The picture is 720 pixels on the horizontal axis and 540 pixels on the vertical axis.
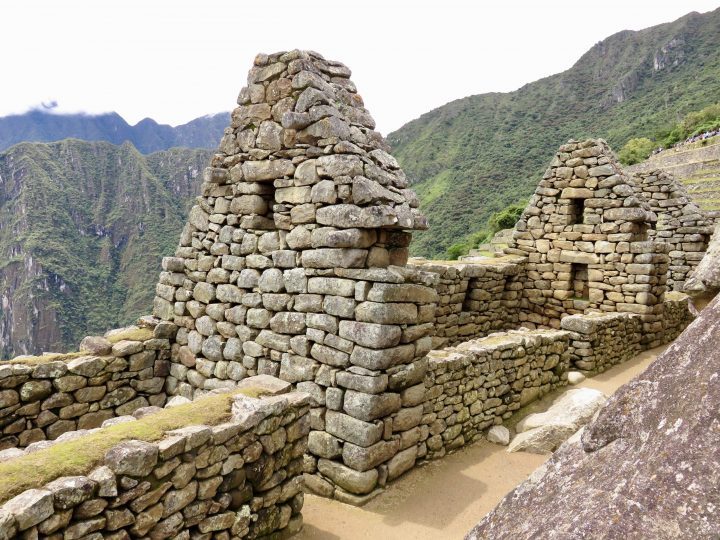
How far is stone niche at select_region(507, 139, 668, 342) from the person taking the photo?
10.6 metres

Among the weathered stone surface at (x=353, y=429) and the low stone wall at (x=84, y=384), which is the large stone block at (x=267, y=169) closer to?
the low stone wall at (x=84, y=384)

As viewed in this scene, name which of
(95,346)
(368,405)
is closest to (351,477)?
(368,405)

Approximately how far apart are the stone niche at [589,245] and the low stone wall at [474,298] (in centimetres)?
62

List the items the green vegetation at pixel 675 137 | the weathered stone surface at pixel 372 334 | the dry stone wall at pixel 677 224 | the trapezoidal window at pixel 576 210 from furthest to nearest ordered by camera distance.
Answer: the green vegetation at pixel 675 137, the dry stone wall at pixel 677 224, the trapezoidal window at pixel 576 210, the weathered stone surface at pixel 372 334

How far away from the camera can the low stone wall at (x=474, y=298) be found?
9.84 m

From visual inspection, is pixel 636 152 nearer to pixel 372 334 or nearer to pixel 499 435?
pixel 499 435

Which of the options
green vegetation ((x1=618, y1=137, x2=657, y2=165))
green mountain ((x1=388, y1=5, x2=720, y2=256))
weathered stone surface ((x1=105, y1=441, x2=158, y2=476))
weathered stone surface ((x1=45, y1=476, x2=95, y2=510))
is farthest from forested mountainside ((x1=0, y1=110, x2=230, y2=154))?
weathered stone surface ((x1=45, y1=476, x2=95, y2=510))

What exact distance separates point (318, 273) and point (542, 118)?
238 ft

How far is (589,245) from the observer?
11125mm

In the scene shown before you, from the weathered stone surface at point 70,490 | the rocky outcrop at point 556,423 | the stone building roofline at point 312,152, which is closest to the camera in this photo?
the weathered stone surface at point 70,490

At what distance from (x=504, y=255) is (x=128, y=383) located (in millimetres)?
9355

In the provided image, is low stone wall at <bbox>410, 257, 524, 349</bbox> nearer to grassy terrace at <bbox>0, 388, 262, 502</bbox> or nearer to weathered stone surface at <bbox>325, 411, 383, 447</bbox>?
weathered stone surface at <bbox>325, 411, 383, 447</bbox>

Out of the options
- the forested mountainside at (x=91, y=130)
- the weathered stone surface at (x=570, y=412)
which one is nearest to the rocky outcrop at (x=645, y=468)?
the weathered stone surface at (x=570, y=412)

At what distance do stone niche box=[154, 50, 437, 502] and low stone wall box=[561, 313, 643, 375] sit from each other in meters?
5.11
